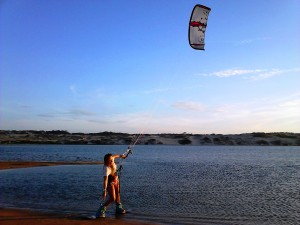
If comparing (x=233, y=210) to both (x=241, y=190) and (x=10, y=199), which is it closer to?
(x=241, y=190)

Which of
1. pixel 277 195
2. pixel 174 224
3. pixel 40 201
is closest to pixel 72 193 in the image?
pixel 40 201

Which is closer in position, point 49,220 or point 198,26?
point 49,220

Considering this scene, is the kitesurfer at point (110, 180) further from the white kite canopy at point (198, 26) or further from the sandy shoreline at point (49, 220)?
the white kite canopy at point (198, 26)

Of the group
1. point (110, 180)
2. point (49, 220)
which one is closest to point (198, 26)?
point (110, 180)

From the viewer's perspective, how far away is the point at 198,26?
14320mm

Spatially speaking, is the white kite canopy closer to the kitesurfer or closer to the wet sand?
the kitesurfer

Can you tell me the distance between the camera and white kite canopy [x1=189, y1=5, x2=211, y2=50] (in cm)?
1414

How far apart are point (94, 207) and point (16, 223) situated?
440 centimetres

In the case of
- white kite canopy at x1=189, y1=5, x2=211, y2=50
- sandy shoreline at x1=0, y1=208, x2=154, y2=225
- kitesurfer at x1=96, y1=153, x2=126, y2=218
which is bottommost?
sandy shoreline at x1=0, y1=208, x2=154, y2=225

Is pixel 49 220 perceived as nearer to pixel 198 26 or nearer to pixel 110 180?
pixel 110 180

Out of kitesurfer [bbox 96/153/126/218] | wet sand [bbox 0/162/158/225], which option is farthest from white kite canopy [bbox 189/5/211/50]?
wet sand [bbox 0/162/158/225]

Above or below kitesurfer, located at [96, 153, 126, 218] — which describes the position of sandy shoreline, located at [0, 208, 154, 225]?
below

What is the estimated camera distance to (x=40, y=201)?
55.6 ft

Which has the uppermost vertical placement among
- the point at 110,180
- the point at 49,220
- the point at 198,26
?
the point at 198,26
